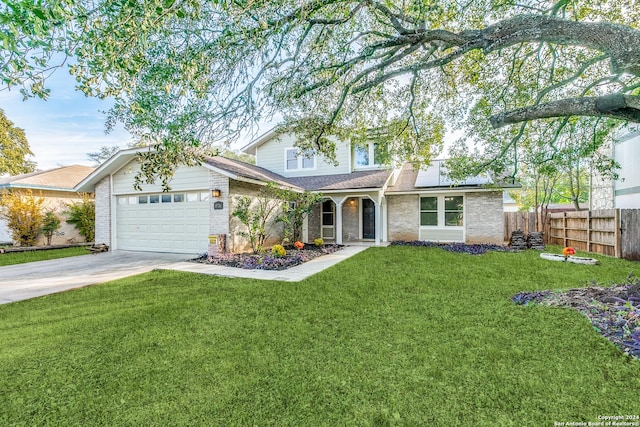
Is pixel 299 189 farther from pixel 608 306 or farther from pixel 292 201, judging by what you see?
pixel 608 306

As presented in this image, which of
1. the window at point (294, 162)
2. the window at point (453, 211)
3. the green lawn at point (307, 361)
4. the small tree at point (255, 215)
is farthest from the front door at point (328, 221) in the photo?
the green lawn at point (307, 361)

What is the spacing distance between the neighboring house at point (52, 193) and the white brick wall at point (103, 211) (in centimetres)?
274

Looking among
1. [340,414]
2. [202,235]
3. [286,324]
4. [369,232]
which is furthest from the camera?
[369,232]

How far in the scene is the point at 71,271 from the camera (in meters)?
7.67

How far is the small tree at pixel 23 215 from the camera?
480 inches

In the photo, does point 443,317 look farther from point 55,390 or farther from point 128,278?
point 128,278

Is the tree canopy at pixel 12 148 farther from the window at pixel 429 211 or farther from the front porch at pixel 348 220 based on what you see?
the window at pixel 429 211

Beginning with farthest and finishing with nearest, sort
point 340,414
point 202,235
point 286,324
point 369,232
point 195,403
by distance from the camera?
1. point 369,232
2. point 202,235
3. point 286,324
4. point 195,403
5. point 340,414

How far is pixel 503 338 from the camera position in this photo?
11.0 ft

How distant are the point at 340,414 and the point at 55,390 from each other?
252 cm

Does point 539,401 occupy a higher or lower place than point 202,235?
lower

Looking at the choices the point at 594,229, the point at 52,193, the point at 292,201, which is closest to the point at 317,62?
the point at 292,201

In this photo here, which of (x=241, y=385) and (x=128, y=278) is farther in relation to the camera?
(x=128, y=278)

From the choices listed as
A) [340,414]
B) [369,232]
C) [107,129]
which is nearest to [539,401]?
[340,414]
